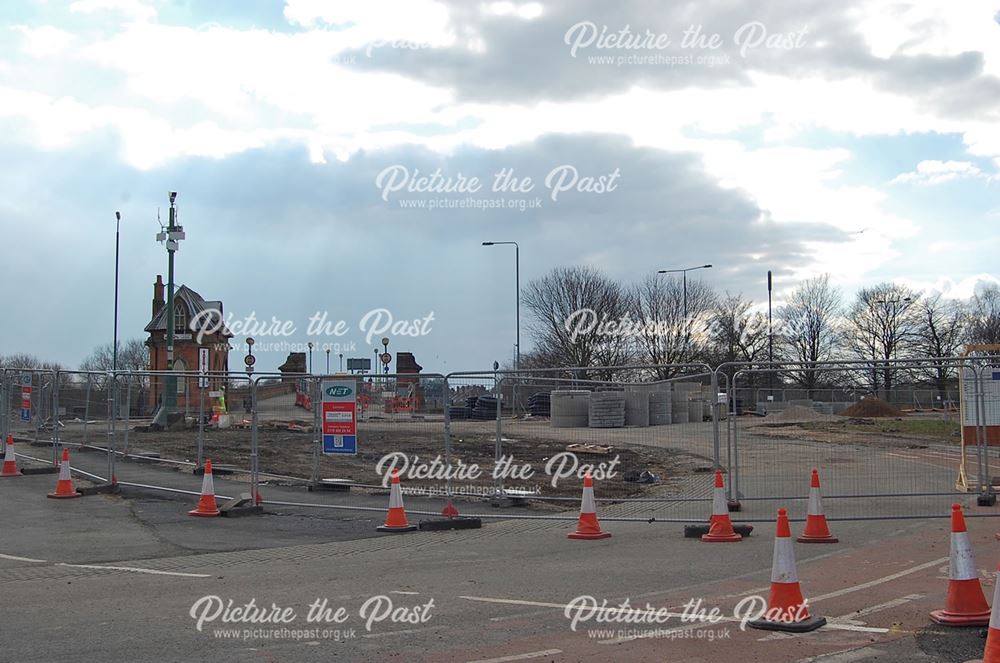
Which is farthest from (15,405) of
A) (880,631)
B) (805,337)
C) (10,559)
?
(805,337)

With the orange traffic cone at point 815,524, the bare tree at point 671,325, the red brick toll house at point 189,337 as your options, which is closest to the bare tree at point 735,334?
the bare tree at point 671,325

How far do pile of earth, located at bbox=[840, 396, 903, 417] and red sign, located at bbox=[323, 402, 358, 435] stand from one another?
814cm

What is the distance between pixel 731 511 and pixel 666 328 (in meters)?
55.2

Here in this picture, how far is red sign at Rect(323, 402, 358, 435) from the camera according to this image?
50.2 feet

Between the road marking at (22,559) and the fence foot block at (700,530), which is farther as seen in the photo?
the fence foot block at (700,530)

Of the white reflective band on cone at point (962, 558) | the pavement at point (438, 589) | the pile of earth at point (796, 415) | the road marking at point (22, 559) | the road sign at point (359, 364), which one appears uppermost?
the road sign at point (359, 364)

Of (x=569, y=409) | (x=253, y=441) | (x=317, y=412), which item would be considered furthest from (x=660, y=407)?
(x=253, y=441)

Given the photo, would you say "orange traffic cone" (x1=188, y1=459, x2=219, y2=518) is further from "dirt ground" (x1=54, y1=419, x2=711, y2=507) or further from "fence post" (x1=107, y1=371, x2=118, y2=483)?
"fence post" (x1=107, y1=371, x2=118, y2=483)

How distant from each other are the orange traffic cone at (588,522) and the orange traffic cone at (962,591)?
5.63 meters

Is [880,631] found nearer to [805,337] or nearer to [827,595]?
[827,595]

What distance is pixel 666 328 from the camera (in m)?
68.1

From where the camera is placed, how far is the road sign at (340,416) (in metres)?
15.3

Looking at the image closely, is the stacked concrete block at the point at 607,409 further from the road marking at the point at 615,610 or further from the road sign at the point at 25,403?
the road sign at the point at 25,403

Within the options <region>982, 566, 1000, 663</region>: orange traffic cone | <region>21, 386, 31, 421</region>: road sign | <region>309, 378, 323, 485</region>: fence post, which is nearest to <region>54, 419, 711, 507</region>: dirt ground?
<region>309, 378, 323, 485</region>: fence post
